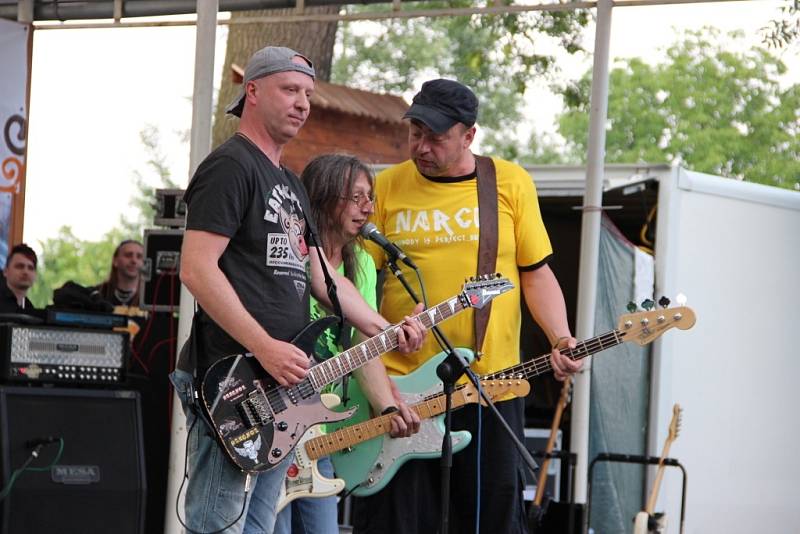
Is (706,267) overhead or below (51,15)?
below

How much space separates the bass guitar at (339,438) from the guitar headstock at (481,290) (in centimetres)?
34

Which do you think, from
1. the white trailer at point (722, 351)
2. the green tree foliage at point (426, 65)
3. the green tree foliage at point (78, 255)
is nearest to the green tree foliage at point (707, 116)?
the green tree foliage at point (426, 65)

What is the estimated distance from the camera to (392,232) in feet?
15.7

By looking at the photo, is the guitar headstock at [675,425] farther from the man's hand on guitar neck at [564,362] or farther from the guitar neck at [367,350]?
the guitar neck at [367,350]

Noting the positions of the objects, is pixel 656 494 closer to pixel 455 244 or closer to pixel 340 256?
pixel 455 244

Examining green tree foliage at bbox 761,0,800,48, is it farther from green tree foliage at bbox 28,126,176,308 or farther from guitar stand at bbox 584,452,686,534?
green tree foliage at bbox 28,126,176,308

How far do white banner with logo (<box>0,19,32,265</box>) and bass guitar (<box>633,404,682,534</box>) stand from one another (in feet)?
13.1

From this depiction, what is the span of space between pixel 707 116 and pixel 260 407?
28326 millimetres

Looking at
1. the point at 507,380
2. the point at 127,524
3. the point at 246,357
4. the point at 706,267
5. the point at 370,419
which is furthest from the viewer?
the point at 706,267

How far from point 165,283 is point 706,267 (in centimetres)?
327

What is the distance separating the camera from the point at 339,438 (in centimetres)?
495

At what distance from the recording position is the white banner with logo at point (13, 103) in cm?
737

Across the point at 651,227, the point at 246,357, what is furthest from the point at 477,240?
the point at 651,227

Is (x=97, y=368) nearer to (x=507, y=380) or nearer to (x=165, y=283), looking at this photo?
(x=165, y=283)
